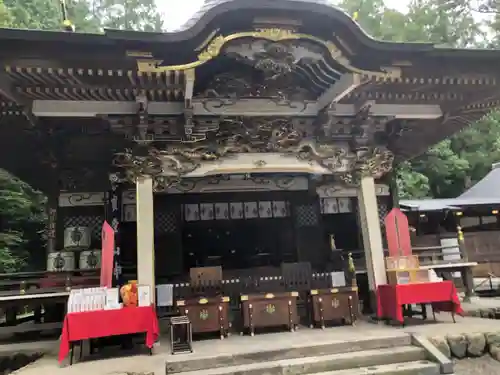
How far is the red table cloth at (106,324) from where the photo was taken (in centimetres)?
531

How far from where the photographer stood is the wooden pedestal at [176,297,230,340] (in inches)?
248

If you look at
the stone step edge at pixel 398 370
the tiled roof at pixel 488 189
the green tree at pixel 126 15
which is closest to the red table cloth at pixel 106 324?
the stone step edge at pixel 398 370

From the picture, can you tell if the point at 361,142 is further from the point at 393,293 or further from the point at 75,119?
the point at 75,119

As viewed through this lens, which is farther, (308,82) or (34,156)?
(34,156)

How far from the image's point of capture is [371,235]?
725 cm

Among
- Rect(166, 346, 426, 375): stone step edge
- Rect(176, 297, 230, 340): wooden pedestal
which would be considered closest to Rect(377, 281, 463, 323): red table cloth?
Rect(166, 346, 426, 375): stone step edge

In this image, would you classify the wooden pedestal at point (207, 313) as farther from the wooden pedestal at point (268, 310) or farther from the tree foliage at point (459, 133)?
the tree foliage at point (459, 133)

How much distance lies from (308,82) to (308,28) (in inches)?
53.9

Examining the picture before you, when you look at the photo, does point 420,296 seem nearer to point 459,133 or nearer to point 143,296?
point 143,296

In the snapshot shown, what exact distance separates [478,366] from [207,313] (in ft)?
12.6

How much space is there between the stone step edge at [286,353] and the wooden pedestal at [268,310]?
1278 mm

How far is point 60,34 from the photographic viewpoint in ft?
17.4

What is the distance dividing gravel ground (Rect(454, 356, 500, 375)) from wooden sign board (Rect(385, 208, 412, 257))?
209cm

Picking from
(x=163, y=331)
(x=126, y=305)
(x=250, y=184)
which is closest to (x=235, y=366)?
(x=126, y=305)
